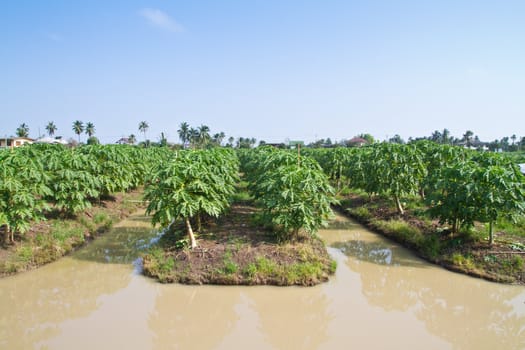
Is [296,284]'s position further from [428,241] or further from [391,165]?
[391,165]

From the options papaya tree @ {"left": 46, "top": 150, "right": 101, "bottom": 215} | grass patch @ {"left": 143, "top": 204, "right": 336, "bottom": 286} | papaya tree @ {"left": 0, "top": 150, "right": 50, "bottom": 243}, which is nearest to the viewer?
grass patch @ {"left": 143, "top": 204, "right": 336, "bottom": 286}

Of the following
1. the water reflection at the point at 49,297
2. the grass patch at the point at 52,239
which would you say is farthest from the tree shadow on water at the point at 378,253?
the grass patch at the point at 52,239

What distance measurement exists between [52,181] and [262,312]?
9.35m

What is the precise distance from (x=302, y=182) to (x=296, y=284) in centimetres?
278

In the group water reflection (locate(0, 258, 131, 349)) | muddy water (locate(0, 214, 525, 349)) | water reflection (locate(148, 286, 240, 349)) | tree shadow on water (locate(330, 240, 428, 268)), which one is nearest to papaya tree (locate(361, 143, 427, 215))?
tree shadow on water (locate(330, 240, 428, 268))

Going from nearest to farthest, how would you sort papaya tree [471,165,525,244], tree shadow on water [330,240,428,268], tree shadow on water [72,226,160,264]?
papaya tree [471,165,525,244] < tree shadow on water [330,240,428,268] < tree shadow on water [72,226,160,264]

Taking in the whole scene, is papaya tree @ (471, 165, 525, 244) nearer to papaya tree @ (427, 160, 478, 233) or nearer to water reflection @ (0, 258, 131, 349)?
papaya tree @ (427, 160, 478, 233)

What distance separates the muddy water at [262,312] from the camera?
21.9 ft

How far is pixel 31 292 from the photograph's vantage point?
341 inches

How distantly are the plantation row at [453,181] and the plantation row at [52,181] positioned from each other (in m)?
9.07

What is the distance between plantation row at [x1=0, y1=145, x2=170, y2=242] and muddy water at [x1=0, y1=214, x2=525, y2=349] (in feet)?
5.98

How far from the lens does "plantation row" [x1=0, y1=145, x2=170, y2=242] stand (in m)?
9.59

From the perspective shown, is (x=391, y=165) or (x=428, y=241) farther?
(x=391, y=165)

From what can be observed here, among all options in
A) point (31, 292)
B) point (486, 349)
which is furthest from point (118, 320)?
point (486, 349)
